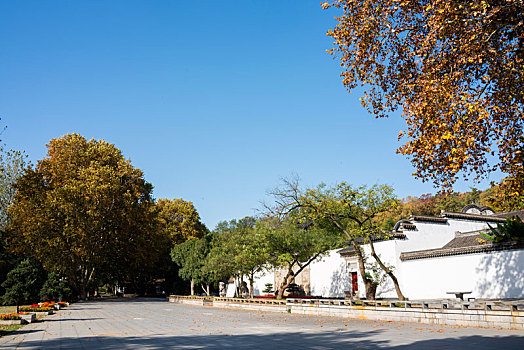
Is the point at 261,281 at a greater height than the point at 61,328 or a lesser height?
greater

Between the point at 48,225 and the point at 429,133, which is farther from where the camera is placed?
the point at 48,225

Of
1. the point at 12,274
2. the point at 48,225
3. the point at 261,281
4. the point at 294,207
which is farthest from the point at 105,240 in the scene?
the point at 294,207

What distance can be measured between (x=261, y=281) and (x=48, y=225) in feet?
64.8

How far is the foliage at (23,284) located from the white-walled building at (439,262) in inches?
771

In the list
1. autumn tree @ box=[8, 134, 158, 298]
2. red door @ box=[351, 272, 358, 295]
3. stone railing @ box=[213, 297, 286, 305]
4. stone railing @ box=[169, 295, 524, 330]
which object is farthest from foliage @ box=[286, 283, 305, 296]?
autumn tree @ box=[8, 134, 158, 298]

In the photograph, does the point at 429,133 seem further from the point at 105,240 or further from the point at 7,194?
the point at 7,194

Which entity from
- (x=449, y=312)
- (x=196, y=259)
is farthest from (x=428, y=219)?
(x=196, y=259)

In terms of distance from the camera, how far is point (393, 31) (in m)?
10.7

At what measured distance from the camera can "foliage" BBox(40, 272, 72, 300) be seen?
3044cm

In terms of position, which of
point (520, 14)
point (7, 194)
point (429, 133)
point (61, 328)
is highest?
point (7, 194)

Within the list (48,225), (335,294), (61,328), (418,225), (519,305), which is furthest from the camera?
(48,225)

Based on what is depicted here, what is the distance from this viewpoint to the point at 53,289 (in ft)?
100

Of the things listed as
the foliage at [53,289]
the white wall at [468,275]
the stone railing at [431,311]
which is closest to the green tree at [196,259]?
the foliage at [53,289]

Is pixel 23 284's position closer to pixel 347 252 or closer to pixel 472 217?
pixel 347 252
